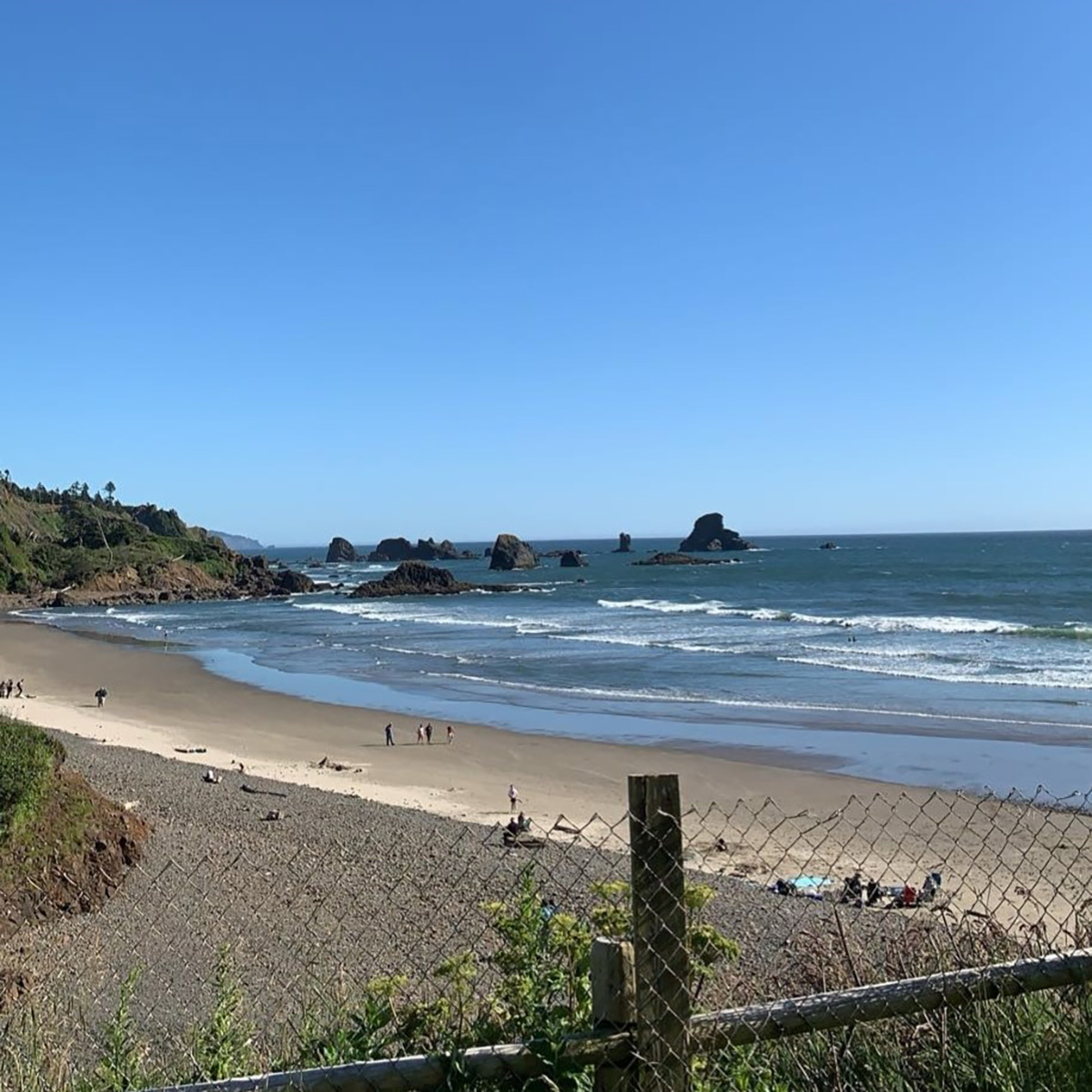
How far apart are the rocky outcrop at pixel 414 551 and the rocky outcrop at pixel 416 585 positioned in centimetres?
6874

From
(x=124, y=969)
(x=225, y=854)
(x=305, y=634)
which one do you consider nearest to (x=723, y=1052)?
(x=124, y=969)

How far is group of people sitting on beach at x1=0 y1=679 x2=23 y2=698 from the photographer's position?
3250 cm

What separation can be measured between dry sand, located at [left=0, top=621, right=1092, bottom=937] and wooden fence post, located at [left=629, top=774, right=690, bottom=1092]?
2243mm

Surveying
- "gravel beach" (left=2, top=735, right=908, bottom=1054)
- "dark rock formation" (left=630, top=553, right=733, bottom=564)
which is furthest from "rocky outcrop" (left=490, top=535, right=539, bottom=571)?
"gravel beach" (left=2, top=735, right=908, bottom=1054)

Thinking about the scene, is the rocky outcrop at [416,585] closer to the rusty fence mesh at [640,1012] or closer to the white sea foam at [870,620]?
the white sea foam at [870,620]

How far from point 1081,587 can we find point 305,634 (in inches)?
1976

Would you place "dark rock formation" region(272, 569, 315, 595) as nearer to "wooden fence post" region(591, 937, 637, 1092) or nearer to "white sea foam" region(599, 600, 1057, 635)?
"white sea foam" region(599, 600, 1057, 635)

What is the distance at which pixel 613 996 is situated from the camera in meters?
2.90

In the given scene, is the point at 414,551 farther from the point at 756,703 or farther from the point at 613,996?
the point at 613,996

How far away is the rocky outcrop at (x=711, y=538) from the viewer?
16962 cm

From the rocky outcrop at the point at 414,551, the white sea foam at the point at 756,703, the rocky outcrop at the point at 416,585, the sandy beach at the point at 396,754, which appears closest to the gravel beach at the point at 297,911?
the sandy beach at the point at 396,754

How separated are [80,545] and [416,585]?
3896 cm

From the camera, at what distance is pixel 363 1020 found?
370cm

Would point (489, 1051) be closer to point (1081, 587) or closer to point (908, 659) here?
point (908, 659)
